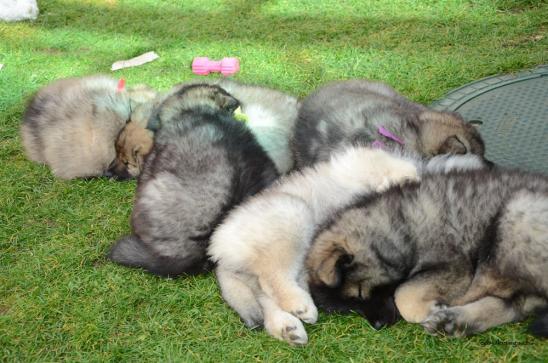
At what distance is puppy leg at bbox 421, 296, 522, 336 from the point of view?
2249 millimetres

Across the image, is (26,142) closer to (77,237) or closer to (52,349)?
(77,237)

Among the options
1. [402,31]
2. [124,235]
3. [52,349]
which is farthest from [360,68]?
[52,349]

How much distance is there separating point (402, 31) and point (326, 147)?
200cm

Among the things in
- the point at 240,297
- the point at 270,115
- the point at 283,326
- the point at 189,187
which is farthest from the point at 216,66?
the point at 283,326

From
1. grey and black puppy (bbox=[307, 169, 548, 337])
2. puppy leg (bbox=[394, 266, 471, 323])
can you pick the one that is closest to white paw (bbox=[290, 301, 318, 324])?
grey and black puppy (bbox=[307, 169, 548, 337])

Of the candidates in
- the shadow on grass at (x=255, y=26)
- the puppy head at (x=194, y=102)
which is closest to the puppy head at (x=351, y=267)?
the puppy head at (x=194, y=102)

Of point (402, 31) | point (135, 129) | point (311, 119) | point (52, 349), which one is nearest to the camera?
point (52, 349)

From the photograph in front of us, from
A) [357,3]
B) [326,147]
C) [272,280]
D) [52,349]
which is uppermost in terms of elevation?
[357,3]

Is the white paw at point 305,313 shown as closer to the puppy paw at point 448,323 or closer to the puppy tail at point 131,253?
the puppy paw at point 448,323

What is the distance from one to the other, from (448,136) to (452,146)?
0.07 m

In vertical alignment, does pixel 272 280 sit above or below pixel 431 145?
below

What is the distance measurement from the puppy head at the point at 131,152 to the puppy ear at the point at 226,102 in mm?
474

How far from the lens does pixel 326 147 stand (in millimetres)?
3174

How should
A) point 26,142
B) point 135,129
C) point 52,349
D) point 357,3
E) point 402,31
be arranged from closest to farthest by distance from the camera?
point 52,349
point 135,129
point 26,142
point 402,31
point 357,3
